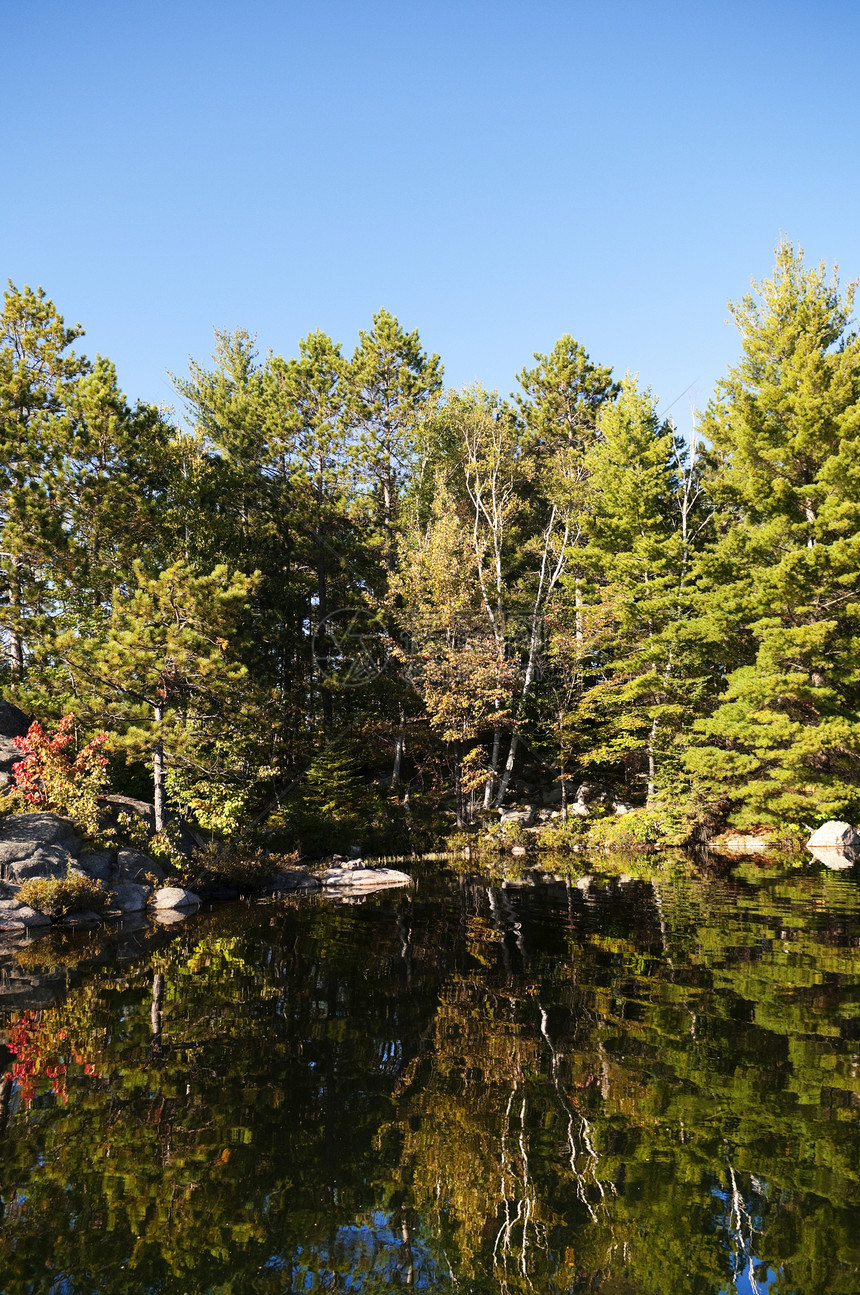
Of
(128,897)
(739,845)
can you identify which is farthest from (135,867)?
(739,845)

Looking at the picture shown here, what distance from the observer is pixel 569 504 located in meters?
31.9

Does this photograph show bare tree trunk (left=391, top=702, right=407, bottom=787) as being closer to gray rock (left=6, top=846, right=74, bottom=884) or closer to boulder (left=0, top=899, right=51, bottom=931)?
gray rock (left=6, top=846, right=74, bottom=884)

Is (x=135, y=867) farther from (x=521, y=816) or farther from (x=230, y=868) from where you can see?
(x=521, y=816)

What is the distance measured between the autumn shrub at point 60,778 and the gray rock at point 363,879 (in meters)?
6.51

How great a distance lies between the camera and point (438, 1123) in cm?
572

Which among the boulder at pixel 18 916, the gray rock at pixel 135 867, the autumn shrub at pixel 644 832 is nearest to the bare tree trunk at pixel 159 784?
the gray rock at pixel 135 867

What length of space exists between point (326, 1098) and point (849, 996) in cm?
647

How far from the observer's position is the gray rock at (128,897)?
53.0 ft

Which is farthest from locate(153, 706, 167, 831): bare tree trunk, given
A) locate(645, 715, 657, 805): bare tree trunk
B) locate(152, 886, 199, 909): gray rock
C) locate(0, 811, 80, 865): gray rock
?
locate(645, 715, 657, 805): bare tree trunk

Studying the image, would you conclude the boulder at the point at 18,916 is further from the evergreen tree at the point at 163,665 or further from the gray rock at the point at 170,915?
the evergreen tree at the point at 163,665

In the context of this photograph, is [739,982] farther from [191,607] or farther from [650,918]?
[191,607]

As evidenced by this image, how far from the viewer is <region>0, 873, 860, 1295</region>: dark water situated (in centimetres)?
420

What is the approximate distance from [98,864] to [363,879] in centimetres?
703

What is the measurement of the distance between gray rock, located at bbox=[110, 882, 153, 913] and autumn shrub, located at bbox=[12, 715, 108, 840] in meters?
1.41
